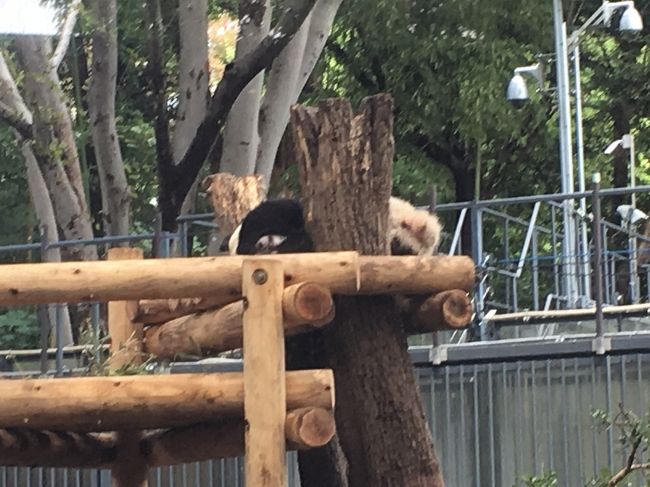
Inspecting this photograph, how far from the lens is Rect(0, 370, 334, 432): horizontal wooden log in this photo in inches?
187

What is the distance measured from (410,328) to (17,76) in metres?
7.39

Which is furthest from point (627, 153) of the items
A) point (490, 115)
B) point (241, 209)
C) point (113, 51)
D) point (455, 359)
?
point (241, 209)

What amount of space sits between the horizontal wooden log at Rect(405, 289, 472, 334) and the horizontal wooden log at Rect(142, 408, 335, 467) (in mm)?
896

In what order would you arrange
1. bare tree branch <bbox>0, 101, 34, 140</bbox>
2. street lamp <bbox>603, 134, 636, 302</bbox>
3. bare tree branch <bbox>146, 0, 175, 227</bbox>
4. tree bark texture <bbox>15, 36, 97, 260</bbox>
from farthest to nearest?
street lamp <bbox>603, 134, 636, 302</bbox> → tree bark texture <bbox>15, 36, 97, 260</bbox> → bare tree branch <bbox>0, 101, 34, 140</bbox> → bare tree branch <bbox>146, 0, 175, 227</bbox>

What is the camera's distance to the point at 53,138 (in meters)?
11.8

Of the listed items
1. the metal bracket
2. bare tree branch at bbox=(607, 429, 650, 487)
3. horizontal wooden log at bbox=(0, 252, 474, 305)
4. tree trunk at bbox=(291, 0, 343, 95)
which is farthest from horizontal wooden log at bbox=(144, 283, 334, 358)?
tree trunk at bbox=(291, 0, 343, 95)

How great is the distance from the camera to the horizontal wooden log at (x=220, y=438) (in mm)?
4648

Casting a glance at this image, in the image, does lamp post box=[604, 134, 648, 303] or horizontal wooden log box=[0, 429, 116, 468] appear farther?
lamp post box=[604, 134, 648, 303]

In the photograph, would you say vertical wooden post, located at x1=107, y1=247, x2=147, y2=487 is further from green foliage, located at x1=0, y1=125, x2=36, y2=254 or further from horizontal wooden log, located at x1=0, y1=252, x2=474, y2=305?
green foliage, located at x1=0, y1=125, x2=36, y2=254

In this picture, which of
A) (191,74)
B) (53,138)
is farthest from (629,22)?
(53,138)

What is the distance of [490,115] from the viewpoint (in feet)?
57.6

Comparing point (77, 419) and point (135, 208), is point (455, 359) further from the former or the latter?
point (135, 208)

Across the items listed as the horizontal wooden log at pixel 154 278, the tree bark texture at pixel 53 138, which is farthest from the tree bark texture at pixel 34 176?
the horizontal wooden log at pixel 154 278

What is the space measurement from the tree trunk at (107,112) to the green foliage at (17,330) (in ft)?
12.5
